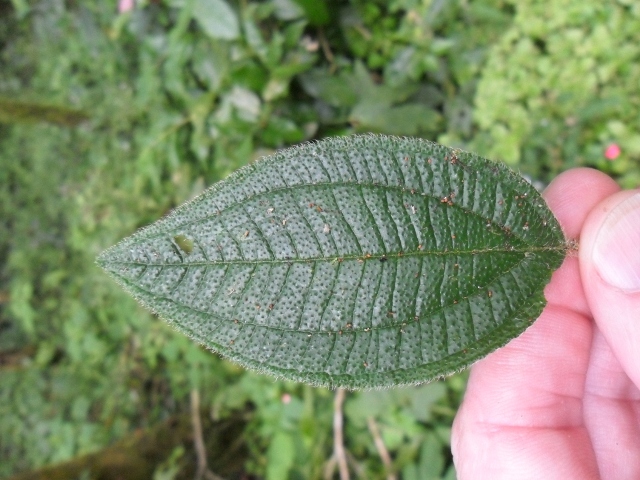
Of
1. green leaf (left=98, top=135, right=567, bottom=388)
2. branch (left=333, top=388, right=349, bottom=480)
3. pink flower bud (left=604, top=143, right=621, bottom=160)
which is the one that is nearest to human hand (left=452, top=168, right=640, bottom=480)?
green leaf (left=98, top=135, right=567, bottom=388)

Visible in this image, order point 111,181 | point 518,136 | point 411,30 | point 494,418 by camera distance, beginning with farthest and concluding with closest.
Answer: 1. point 111,181
2. point 411,30
3. point 518,136
4. point 494,418

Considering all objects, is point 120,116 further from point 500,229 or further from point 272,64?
point 500,229

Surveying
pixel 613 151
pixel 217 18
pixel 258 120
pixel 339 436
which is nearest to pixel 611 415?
pixel 613 151

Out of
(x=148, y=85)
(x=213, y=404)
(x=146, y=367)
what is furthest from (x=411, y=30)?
(x=146, y=367)

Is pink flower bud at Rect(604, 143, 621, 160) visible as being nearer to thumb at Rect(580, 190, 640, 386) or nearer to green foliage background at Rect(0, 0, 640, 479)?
green foliage background at Rect(0, 0, 640, 479)

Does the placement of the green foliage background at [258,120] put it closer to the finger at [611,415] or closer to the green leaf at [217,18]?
the green leaf at [217,18]

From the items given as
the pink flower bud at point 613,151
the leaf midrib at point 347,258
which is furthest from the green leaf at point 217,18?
the pink flower bud at point 613,151

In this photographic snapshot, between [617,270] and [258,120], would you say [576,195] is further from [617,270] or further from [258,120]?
[258,120]
